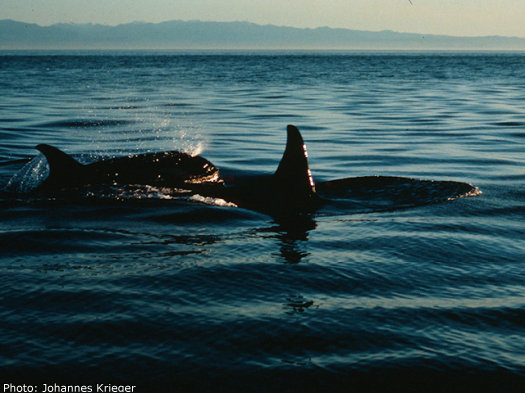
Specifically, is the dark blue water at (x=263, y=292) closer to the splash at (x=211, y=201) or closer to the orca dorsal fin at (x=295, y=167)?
the splash at (x=211, y=201)

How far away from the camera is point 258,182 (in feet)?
30.4

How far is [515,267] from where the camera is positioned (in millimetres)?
5750

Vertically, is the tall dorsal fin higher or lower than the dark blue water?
higher

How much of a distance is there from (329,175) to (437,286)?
634cm

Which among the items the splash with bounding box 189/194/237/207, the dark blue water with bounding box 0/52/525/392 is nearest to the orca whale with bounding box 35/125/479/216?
the splash with bounding box 189/194/237/207

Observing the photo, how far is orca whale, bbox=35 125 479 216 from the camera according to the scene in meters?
8.54

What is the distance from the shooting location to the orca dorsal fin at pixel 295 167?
8.37 metres

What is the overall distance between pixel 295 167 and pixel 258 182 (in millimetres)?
848

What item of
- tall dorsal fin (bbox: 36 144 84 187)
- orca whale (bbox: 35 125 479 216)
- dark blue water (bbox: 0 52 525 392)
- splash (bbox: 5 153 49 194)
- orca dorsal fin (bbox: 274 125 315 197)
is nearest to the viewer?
dark blue water (bbox: 0 52 525 392)

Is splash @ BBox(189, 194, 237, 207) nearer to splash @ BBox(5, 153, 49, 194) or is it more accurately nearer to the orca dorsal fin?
the orca dorsal fin

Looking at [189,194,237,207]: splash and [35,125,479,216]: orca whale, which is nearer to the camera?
[189,194,237,207]: splash

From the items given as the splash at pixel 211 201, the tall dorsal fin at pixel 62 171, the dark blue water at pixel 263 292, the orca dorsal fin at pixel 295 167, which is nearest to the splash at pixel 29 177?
the dark blue water at pixel 263 292

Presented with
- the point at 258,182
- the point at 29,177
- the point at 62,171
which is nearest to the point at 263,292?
the point at 258,182

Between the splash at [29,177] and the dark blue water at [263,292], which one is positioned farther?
the splash at [29,177]
